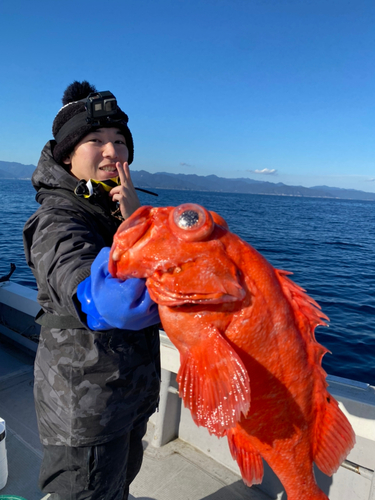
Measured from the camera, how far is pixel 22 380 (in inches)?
207

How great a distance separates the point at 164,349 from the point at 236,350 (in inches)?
92.0

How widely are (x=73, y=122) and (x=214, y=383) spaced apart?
2077mm

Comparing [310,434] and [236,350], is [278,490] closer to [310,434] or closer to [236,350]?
[310,434]

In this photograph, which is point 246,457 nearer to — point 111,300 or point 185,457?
point 111,300

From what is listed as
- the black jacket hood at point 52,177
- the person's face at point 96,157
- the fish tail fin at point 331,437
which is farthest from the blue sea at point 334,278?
the black jacket hood at point 52,177

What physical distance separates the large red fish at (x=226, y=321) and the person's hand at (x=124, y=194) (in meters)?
0.95

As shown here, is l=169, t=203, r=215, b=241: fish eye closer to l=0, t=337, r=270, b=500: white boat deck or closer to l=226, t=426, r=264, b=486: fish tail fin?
l=226, t=426, r=264, b=486: fish tail fin

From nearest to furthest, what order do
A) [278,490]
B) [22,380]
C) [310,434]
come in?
[310,434], [278,490], [22,380]

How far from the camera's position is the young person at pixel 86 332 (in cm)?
157

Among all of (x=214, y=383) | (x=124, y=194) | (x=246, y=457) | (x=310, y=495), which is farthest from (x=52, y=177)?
(x=310, y=495)

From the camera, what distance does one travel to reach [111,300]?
1.39m

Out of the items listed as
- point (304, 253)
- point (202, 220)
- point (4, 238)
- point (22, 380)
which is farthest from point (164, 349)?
point (4, 238)

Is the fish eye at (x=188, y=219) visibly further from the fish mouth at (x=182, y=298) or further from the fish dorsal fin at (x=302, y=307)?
the fish dorsal fin at (x=302, y=307)

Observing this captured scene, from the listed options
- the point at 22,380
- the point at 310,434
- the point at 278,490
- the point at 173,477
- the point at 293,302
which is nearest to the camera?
the point at 293,302
